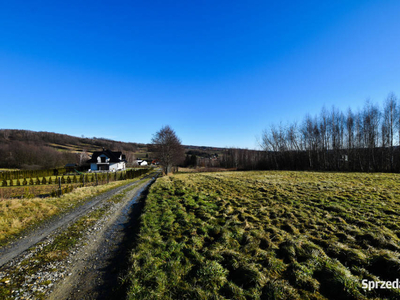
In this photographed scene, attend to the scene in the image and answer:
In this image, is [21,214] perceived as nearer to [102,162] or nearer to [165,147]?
[165,147]

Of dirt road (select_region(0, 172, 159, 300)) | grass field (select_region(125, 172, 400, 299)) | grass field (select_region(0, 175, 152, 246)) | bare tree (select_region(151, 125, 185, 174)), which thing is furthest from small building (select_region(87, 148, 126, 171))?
grass field (select_region(125, 172, 400, 299))

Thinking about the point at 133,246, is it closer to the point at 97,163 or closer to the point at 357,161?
the point at 357,161

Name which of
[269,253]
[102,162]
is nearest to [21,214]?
[269,253]

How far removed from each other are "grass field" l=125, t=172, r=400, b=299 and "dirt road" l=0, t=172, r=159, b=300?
2.27ft

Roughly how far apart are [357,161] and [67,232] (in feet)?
153

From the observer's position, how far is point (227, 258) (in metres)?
4.64

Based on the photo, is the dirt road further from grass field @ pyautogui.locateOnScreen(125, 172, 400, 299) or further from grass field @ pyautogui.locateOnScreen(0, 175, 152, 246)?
grass field @ pyautogui.locateOnScreen(0, 175, 152, 246)

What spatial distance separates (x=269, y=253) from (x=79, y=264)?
6.02 m

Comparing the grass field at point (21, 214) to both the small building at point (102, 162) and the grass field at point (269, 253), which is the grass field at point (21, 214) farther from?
the small building at point (102, 162)

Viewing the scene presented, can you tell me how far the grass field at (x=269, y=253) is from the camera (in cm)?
345

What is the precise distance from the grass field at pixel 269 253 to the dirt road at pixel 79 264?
0.69m

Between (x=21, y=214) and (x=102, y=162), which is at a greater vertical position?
(x=102, y=162)

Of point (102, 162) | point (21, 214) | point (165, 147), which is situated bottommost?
point (21, 214)

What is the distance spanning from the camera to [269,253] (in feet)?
15.4
